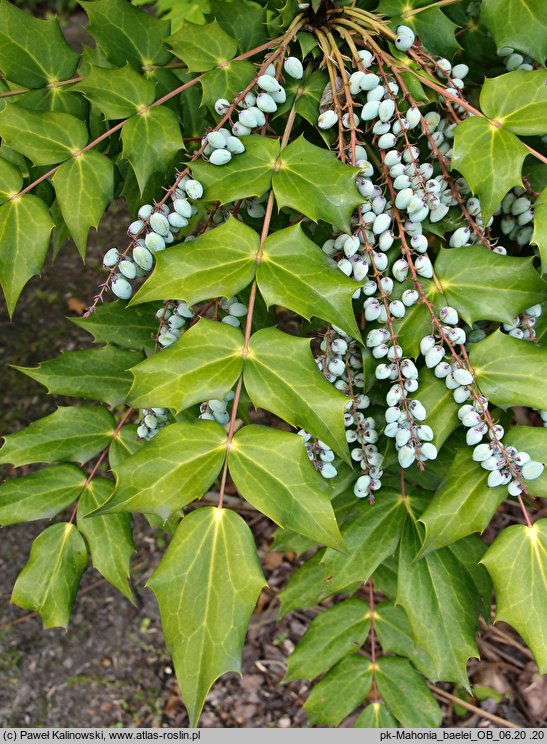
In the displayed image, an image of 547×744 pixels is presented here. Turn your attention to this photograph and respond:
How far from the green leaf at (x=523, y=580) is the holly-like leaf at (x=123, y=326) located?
616 millimetres

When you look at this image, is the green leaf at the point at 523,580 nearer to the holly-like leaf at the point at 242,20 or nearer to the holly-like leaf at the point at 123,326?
the holly-like leaf at the point at 123,326

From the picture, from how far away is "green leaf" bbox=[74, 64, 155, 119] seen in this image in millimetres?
825

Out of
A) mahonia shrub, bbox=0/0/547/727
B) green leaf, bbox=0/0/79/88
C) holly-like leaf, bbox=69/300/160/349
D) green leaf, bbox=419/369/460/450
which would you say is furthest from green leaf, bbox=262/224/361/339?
green leaf, bbox=0/0/79/88

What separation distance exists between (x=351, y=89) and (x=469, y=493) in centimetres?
53

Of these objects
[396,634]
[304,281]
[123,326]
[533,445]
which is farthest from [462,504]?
[123,326]

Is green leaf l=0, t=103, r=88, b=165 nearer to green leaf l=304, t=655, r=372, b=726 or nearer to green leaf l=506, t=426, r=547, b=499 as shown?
green leaf l=506, t=426, r=547, b=499

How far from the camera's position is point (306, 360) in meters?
0.72

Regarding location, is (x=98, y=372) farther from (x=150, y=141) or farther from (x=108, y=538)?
(x=150, y=141)

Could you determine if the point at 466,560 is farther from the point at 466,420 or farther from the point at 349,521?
the point at 466,420

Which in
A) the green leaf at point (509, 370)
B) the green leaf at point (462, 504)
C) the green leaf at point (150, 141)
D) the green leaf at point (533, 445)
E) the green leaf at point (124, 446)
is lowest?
the green leaf at point (124, 446)

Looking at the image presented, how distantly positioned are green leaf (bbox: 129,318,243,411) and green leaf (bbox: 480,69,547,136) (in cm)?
44

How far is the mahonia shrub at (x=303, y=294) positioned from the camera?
710 millimetres

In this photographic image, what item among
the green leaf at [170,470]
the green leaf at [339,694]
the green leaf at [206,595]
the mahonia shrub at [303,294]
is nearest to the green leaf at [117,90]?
the mahonia shrub at [303,294]

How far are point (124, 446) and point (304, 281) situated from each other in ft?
1.50
